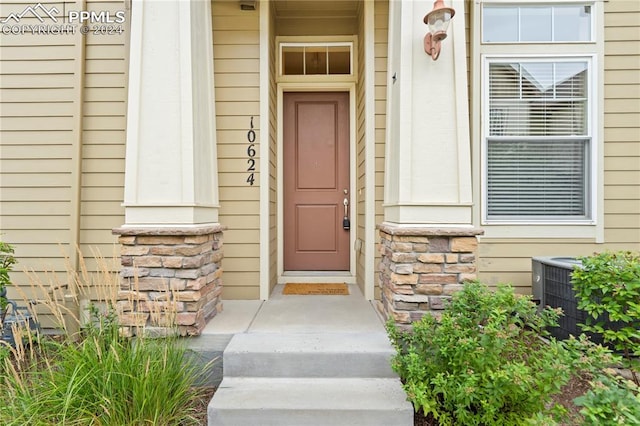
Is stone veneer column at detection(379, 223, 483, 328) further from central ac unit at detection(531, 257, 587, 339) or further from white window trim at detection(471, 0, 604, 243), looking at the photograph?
white window trim at detection(471, 0, 604, 243)

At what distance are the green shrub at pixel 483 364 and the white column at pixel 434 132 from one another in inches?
24.7

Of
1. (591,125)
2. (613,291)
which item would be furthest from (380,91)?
(613,291)

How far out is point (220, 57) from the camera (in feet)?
11.1

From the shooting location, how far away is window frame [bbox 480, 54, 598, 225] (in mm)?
3270

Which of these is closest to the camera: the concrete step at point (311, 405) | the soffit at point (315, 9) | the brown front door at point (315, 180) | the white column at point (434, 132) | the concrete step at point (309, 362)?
the concrete step at point (311, 405)

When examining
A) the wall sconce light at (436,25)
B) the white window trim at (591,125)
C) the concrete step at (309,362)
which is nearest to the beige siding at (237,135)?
the concrete step at (309,362)

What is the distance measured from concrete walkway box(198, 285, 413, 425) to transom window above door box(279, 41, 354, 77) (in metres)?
2.56

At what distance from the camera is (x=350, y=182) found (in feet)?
13.2

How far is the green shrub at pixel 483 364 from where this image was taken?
5.81 feet

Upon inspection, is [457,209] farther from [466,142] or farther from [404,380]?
[404,380]

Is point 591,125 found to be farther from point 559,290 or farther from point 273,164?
point 273,164

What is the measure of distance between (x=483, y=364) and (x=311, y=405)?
2.99 feet

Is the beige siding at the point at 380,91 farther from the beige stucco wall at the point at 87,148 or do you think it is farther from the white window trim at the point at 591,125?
the beige stucco wall at the point at 87,148

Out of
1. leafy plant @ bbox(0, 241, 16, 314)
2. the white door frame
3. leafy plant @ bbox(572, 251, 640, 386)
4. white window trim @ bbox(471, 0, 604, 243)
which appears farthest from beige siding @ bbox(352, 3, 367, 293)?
leafy plant @ bbox(0, 241, 16, 314)
